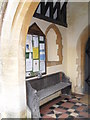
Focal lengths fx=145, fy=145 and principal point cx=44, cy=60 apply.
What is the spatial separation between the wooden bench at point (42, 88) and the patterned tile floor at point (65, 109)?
0.37 m

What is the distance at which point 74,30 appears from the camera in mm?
5105

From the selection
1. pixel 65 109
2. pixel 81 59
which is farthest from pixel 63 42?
pixel 65 109

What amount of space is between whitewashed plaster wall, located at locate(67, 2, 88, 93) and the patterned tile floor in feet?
3.08

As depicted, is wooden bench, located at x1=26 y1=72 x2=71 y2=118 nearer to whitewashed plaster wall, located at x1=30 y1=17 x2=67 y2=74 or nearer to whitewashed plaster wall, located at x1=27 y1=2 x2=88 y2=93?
whitewashed plaster wall, located at x1=30 y1=17 x2=67 y2=74

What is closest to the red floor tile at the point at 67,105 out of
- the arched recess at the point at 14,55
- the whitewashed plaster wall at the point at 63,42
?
the whitewashed plaster wall at the point at 63,42

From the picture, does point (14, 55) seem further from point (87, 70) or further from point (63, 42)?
point (87, 70)

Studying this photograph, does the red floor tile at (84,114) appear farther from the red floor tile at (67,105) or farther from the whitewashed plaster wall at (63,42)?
the whitewashed plaster wall at (63,42)

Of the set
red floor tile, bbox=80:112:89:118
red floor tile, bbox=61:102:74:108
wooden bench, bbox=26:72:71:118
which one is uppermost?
wooden bench, bbox=26:72:71:118

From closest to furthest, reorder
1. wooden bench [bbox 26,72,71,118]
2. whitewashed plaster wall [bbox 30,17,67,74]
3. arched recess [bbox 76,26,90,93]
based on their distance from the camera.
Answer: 1. wooden bench [bbox 26,72,71,118]
2. whitewashed plaster wall [bbox 30,17,67,74]
3. arched recess [bbox 76,26,90,93]

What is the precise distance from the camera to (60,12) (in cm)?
488

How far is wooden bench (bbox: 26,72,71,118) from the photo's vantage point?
3109 millimetres

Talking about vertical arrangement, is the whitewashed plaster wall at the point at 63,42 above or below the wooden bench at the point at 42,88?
above

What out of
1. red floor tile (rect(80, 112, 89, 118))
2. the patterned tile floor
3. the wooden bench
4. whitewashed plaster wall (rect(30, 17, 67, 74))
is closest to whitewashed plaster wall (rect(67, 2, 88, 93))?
whitewashed plaster wall (rect(30, 17, 67, 74))

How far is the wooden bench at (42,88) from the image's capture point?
3.11 meters
